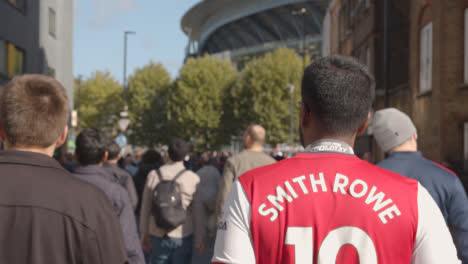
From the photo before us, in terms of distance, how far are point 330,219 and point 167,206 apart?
13.4 feet

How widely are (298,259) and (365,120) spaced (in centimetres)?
63

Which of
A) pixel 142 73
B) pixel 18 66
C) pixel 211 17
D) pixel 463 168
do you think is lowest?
pixel 463 168

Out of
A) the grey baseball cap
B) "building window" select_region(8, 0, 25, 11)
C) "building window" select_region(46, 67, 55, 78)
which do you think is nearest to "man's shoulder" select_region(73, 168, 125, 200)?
the grey baseball cap

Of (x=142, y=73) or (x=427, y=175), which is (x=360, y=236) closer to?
(x=427, y=175)

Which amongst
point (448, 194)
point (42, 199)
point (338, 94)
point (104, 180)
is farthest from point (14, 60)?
point (338, 94)

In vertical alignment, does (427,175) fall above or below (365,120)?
below

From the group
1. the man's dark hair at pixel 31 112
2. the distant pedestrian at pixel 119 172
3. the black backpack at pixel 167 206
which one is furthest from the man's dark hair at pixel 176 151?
the man's dark hair at pixel 31 112

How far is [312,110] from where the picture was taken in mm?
2193

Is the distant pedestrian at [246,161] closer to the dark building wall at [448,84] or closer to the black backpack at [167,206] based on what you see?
the black backpack at [167,206]

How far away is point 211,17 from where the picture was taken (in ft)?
292

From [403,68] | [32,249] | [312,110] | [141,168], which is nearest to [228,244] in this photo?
[312,110]

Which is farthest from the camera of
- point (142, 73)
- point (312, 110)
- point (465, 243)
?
point (142, 73)

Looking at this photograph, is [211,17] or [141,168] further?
[211,17]

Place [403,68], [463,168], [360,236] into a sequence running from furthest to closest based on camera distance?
[403,68], [463,168], [360,236]
